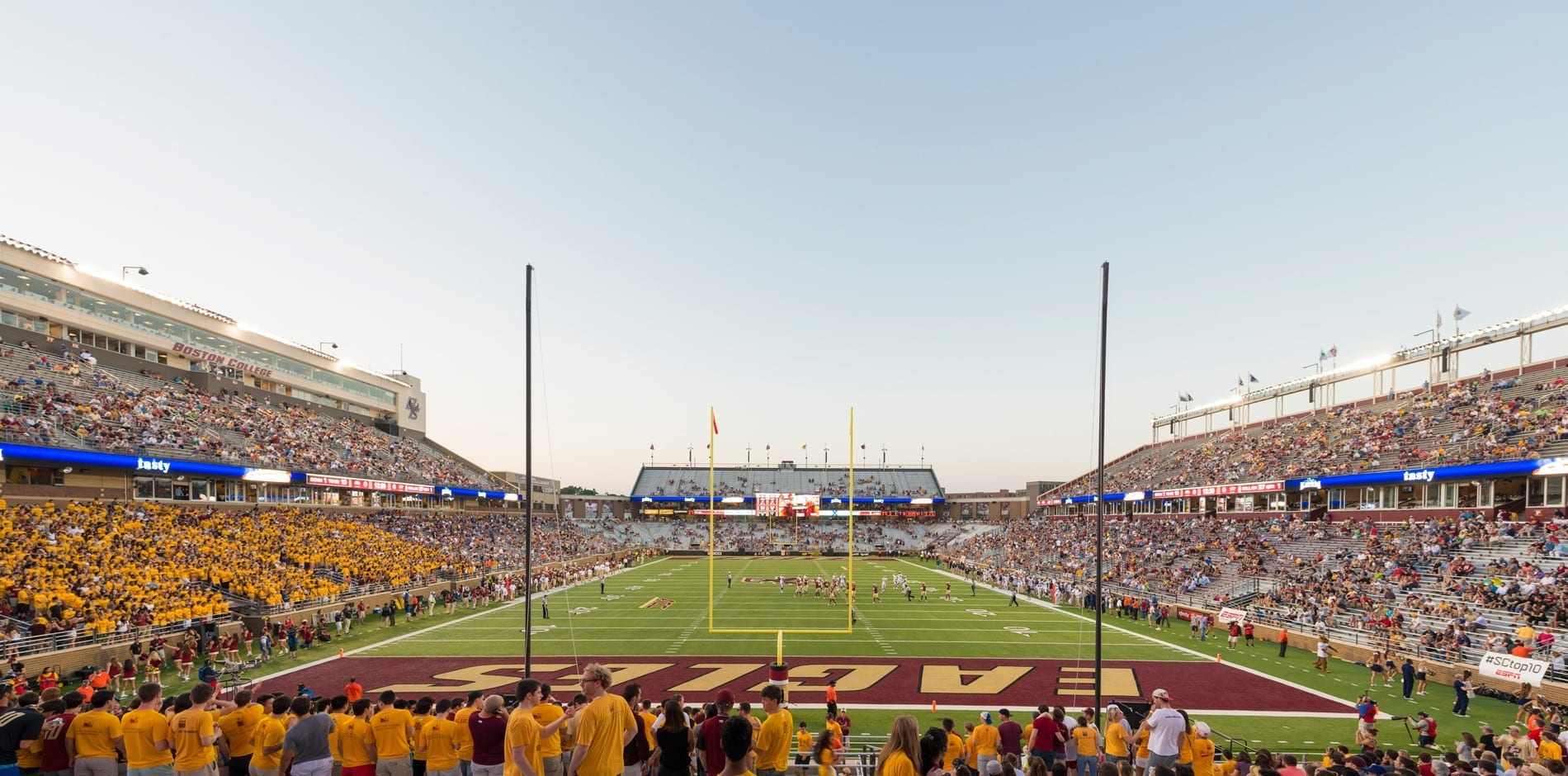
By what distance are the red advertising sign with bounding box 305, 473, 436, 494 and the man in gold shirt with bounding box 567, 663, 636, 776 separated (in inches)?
1580

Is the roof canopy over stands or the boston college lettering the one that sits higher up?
the boston college lettering

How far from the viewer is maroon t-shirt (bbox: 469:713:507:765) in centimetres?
693

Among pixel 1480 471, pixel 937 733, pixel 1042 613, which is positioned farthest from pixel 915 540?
pixel 937 733

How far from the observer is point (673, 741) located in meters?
5.53

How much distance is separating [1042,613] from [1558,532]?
17985 millimetres

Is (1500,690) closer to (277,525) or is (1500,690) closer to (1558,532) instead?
(1558,532)

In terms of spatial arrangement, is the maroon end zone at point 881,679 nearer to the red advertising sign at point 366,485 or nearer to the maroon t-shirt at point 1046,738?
the maroon t-shirt at point 1046,738

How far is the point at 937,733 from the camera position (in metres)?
5.18

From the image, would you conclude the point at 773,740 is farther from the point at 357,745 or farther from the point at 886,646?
the point at 886,646

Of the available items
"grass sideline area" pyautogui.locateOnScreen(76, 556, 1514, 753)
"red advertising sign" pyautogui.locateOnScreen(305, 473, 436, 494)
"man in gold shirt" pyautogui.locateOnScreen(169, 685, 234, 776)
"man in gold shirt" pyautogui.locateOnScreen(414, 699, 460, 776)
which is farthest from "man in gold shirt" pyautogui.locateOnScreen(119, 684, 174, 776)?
"red advertising sign" pyautogui.locateOnScreen(305, 473, 436, 494)

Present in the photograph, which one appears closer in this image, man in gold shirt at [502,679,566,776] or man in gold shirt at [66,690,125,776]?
man in gold shirt at [502,679,566,776]

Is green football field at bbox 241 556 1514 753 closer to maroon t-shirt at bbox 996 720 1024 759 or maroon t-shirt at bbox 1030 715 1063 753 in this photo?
maroon t-shirt at bbox 996 720 1024 759

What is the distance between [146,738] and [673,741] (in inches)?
214

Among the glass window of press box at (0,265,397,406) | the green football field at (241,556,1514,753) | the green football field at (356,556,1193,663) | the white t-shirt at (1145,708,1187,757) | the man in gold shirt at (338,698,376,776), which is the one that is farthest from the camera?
the glass window of press box at (0,265,397,406)
